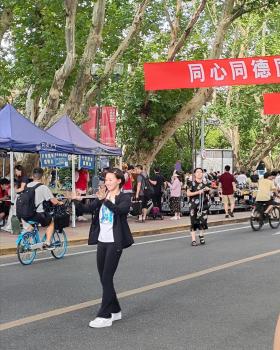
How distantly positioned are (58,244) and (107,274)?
17.0 feet

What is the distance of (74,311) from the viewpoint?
6.92m

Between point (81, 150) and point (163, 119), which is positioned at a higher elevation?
point (163, 119)

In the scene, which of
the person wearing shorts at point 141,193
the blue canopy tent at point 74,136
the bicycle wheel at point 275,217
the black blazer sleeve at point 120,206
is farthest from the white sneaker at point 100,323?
the person wearing shorts at point 141,193

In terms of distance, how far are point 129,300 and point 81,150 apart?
392 inches

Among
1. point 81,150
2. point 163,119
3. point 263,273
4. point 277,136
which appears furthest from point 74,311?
point 277,136

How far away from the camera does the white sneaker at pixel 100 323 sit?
20.4ft

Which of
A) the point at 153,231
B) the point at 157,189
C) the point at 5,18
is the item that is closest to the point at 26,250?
the point at 153,231

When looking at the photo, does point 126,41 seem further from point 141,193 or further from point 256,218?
point 256,218

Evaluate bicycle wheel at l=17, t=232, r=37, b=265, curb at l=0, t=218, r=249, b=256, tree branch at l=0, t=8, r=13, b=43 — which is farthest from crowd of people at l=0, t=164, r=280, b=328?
tree branch at l=0, t=8, r=13, b=43

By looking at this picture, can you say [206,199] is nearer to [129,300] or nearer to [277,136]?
[129,300]

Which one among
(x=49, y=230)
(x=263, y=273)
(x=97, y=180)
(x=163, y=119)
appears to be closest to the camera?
(x=263, y=273)

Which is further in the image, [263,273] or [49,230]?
[49,230]

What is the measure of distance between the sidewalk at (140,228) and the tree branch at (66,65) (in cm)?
402

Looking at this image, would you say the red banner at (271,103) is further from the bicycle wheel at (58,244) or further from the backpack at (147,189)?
the bicycle wheel at (58,244)
